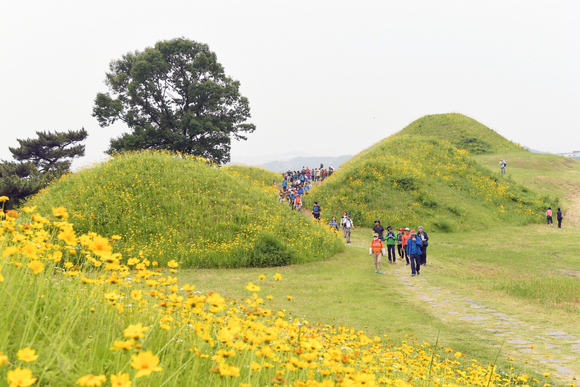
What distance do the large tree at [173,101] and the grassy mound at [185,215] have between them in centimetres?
1746

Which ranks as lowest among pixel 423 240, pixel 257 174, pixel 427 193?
pixel 423 240

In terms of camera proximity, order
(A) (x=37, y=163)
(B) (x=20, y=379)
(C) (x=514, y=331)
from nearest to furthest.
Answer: (B) (x=20, y=379) → (C) (x=514, y=331) → (A) (x=37, y=163)

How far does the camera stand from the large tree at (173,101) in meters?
36.7

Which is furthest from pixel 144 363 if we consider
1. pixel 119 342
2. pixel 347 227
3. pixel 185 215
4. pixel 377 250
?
pixel 347 227

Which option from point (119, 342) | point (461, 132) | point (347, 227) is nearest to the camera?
point (119, 342)

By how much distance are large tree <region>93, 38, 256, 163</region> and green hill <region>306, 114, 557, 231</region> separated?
13.4 meters

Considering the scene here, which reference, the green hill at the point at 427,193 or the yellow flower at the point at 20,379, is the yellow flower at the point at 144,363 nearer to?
the yellow flower at the point at 20,379

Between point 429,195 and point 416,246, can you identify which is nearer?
point 416,246

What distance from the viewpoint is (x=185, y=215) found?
16.6m

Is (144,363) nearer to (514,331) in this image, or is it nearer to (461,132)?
(514,331)

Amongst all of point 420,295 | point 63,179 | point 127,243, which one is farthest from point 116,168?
point 420,295

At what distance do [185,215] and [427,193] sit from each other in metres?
20.6

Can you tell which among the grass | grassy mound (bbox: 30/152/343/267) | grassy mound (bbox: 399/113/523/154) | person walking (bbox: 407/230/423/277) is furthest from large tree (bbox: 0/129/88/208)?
grassy mound (bbox: 399/113/523/154)

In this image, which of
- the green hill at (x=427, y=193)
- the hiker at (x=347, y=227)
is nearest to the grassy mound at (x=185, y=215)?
the hiker at (x=347, y=227)
